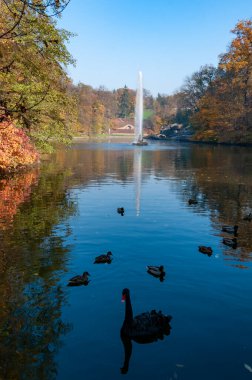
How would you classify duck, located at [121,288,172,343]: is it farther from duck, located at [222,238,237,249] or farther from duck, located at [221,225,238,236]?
duck, located at [221,225,238,236]

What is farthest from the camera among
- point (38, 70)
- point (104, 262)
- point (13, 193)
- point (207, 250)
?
point (38, 70)

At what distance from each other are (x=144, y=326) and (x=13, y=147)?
25.3 metres

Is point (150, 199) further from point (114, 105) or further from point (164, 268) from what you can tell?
point (114, 105)

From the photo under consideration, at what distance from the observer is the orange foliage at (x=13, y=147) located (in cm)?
2956

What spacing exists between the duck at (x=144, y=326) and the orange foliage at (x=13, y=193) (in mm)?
10319

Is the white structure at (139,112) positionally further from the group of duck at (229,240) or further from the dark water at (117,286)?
the group of duck at (229,240)

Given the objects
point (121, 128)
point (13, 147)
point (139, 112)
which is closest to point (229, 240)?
point (13, 147)

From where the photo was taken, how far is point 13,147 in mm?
30859

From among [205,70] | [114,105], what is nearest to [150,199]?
[205,70]

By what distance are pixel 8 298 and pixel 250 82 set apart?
7668cm

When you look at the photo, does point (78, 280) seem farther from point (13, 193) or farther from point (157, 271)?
point (13, 193)

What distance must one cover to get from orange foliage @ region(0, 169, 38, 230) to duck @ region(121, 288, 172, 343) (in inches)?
406

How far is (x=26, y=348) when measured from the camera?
8156 mm

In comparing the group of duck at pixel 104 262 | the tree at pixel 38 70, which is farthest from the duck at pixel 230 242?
the tree at pixel 38 70
